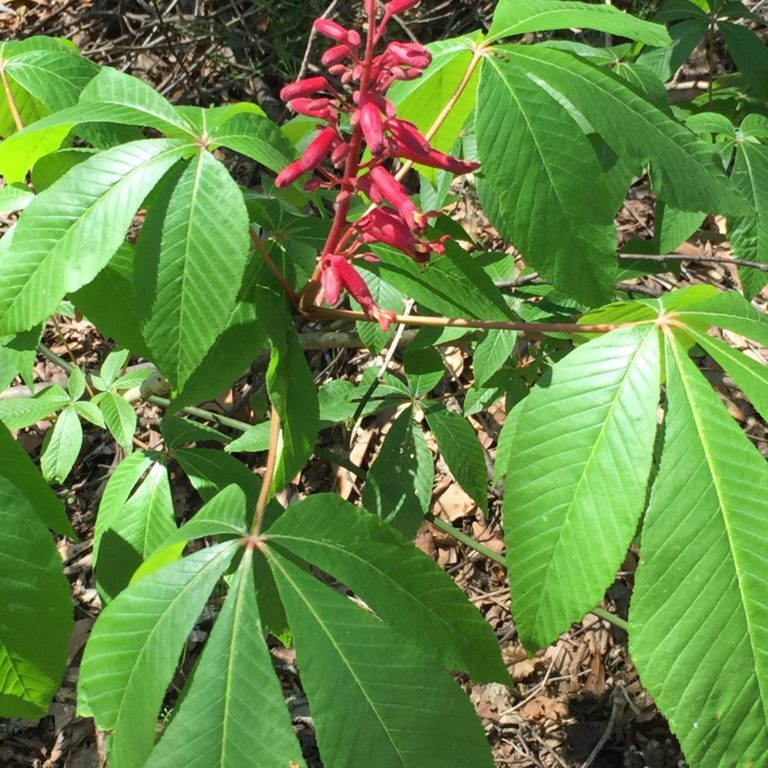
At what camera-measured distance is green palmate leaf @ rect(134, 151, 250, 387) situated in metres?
1.06

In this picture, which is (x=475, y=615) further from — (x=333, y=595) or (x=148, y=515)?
(x=148, y=515)

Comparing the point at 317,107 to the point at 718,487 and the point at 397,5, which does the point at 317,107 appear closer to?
the point at 397,5

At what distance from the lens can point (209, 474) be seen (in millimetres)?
1659

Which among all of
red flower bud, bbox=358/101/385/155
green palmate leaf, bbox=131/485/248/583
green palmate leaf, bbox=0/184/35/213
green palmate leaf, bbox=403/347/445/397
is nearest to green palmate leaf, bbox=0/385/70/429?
green palmate leaf, bbox=0/184/35/213

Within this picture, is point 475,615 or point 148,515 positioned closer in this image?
point 475,615

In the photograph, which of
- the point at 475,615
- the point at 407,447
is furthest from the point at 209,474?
the point at 475,615

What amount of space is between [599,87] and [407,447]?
1.05 metres

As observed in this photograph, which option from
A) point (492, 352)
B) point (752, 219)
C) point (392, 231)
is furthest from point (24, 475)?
point (752, 219)

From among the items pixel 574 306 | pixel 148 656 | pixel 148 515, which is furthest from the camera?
pixel 574 306

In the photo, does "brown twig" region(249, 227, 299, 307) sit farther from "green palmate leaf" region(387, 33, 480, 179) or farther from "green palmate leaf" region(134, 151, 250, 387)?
"green palmate leaf" region(387, 33, 480, 179)

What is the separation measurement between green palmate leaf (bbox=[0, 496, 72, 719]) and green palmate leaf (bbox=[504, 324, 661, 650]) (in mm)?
645

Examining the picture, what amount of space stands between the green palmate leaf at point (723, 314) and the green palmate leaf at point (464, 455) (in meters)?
0.85

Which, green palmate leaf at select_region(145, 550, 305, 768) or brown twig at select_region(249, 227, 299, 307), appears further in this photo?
brown twig at select_region(249, 227, 299, 307)

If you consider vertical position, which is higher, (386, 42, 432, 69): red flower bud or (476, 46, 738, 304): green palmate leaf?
(386, 42, 432, 69): red flower bud
